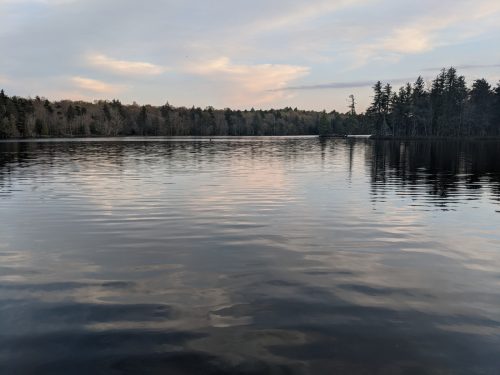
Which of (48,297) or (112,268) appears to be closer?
(48,297)

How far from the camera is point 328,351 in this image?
7.09m

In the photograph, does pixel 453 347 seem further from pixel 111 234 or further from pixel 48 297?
pixel 111 234

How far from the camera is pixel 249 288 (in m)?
10.0

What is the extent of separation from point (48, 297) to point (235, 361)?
5.20 meters

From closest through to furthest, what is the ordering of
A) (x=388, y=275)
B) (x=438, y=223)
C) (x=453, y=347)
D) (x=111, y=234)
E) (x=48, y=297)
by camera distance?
1. (x=453, y=347)
2. (x=48, y=297)
3. (x=388, y=275)
4. (x=111, y=234)
5. (x=438, y=223)

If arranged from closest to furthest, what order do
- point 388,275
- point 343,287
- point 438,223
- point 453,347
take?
point 453,347
point 343,287
point 388,275
point 438,223

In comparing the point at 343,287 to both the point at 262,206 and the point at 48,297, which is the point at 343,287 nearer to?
the point at 48,297

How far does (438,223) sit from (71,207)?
58.7 ft

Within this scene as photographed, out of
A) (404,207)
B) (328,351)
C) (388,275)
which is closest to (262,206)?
(404,207)

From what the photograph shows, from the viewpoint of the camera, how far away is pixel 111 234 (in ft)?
51.2

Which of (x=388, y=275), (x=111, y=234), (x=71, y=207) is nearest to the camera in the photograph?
(x=388, y=275)

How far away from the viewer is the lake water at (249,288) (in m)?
6.95

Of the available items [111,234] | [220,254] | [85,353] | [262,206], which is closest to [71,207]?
[111,234]

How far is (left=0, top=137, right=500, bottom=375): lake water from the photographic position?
22.8 feet
